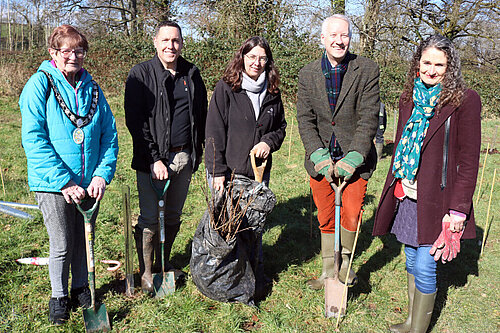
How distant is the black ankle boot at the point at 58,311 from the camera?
266 cm

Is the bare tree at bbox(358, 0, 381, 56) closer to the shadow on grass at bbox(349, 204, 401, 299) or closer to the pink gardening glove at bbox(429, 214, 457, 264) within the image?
the shadow on grass at bbox(349, 204, 401, 299)

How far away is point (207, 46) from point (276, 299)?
1005 centimetres

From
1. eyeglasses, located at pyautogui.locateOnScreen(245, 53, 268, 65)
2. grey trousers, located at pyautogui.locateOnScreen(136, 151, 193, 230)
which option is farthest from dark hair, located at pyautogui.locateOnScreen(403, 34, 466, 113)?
grey trousers, located at pyautogui.locateOnScreen(136, 151, 193, 230)

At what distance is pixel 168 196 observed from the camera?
3.16m

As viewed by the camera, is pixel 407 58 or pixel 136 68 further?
pixel 407 58

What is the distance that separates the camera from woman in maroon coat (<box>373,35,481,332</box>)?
224 centimetres

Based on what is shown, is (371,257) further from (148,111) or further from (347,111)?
(148,111)

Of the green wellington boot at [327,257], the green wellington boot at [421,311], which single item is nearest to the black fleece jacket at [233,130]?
the green wellington boot at [327,257]

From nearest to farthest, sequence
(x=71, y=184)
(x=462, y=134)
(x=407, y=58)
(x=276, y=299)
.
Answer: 1. (x=462, y=134)
2. (x=71, y=184)
3. (x=276, y=299)
4. (x=407, y=58)

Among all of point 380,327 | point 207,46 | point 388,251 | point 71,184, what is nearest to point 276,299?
point 380,327

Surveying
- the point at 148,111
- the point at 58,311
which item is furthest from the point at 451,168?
the point at 58,311

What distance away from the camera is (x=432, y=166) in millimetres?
2357

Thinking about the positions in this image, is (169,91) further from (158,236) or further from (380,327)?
(380,327)

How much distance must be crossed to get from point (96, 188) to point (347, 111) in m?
1.79
